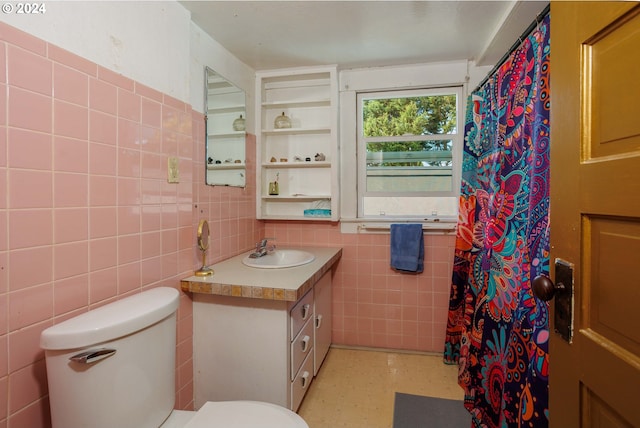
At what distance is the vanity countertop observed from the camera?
133cm

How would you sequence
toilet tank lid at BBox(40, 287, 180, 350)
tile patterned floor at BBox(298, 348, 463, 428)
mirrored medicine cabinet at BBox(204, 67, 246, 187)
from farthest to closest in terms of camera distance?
mirrored medicine cabinet at BBox(204, 67, 246, 187), tile patterned floor at BBox(298, 348, 463, 428), toilet tank lid at BBox(40, 287, 180, 350)

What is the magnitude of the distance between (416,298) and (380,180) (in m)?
0.96

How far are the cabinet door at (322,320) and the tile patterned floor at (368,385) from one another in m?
0.12

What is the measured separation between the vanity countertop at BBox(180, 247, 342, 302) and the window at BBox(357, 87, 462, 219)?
92cm

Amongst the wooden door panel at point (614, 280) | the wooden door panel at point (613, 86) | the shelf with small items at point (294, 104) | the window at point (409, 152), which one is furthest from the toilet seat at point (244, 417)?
the shelf with small items at point (294, 104)

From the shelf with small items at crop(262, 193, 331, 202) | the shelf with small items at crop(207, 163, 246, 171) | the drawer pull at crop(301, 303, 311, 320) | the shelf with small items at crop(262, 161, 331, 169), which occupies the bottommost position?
the drawer pull at crop(301, 303, 311, 320)

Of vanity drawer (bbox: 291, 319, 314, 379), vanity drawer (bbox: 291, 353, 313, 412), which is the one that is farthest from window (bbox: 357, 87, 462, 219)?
vanity drawer (bbox: 291, 353, 313, 412)

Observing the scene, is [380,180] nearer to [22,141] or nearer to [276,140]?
[276,140]

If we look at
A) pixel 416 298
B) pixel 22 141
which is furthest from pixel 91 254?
pixel 416 298

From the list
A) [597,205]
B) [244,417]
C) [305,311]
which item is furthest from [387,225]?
[597,205]

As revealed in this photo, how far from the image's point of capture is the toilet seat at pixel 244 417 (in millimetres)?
993

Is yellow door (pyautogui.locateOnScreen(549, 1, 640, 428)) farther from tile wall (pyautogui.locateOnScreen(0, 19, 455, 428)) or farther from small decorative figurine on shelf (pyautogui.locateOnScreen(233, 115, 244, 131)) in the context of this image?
small decorative figurine on shelf (pyautogui.locateOnScreen(233, 115, 244, 131))

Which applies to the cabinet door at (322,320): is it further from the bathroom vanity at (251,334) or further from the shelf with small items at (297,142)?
the shelf with small items at (297,142)

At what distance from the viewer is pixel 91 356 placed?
0.82 m
